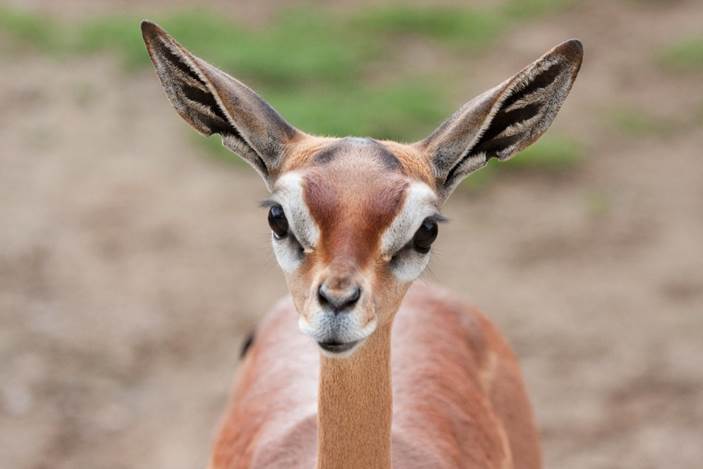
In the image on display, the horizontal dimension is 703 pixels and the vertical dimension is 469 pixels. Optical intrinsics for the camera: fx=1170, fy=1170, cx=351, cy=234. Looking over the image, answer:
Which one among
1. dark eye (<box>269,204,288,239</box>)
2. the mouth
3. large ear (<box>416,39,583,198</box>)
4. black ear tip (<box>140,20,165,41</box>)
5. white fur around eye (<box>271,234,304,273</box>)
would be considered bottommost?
the mouth

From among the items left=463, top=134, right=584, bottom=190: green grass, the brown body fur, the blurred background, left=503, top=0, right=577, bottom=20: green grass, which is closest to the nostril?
the brown body fur

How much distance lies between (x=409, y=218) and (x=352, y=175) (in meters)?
0.22

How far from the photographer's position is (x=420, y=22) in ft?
36.9

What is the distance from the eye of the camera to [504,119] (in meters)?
3.83

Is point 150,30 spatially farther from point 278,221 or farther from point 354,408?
point 354,408

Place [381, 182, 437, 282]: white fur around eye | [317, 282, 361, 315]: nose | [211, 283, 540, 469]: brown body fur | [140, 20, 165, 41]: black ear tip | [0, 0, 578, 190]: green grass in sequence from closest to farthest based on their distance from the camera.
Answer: [317, 282, 361, 315]: nose → [381, 182, 437, 282]: white fur around eye → [140, 20, 165, 41]: black ear tip → [211, 283, 540, 469]: brown body fur → [0, 0, 578, 190]: green grass

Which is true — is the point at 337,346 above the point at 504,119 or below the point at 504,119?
below

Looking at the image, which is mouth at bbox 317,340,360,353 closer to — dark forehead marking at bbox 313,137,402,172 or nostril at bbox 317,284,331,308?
nostril at bbox 317,284,331,308

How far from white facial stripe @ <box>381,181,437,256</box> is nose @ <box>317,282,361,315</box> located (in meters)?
0.21

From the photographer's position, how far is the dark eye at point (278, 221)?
3473 millimetres

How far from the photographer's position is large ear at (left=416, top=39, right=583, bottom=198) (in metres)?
3.68

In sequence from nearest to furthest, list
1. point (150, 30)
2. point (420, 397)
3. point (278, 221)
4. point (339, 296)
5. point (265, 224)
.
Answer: point (339, 296) < point (278, 221) < point (150, 30) < point (420, 397) < point (265, 224)

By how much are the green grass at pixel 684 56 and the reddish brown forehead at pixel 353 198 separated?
7464 millimetres

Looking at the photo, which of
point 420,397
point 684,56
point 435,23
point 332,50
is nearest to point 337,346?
point 420,397
